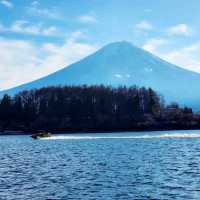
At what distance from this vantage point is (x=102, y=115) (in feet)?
611

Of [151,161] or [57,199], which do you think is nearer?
[57,199]

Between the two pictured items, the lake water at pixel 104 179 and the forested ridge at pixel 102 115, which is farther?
the forested ridge at pixel 102 115

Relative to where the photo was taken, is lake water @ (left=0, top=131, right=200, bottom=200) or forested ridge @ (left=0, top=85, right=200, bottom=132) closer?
lake water @ (left=0, top=131, right=200, bottom=200)

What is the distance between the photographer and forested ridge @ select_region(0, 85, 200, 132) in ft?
559

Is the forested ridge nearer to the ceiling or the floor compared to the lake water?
nearer to the ceiling

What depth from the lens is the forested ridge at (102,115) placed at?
170m

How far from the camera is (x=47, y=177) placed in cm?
3988

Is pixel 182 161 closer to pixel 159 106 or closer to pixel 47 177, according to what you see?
pixel 47 177

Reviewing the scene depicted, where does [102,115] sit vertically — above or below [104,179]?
above

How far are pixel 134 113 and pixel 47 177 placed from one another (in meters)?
145

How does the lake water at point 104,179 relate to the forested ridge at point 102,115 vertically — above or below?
below

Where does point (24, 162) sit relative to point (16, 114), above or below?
below

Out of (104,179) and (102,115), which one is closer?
(104,179)

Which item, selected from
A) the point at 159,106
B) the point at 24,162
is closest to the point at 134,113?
the point at 159,106
